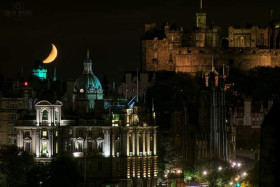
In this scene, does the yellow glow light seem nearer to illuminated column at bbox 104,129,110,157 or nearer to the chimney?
illuminated column at bbox 104,129,110,157

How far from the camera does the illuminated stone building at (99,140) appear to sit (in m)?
83.0

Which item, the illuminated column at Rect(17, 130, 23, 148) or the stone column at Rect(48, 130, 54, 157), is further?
the stone column at Rect(48, 130, 54, 157)

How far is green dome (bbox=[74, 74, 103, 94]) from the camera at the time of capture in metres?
91.5

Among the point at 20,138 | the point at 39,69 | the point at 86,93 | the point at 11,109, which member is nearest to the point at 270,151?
the point at 20,138

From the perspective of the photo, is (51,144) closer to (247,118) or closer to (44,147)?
(44,147)

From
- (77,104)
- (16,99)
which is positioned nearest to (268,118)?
(77,104)

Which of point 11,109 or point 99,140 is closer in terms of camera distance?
point 99,140

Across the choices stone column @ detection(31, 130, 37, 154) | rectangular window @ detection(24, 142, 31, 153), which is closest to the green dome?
stone column @ detection(31, 130, 37, 154)


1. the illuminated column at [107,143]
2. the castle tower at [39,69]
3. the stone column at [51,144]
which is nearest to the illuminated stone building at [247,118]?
the castle tower at [39,69]

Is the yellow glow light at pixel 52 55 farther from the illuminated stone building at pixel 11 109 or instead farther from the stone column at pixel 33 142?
the stone column at pixel 33 142

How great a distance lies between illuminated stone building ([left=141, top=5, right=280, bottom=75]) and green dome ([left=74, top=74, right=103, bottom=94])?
269 ft

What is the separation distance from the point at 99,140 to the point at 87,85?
7752mm

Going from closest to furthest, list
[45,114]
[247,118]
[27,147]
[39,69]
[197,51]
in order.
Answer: [27,147] → [45,114] → [39,69] → [247,118] → [197,51]

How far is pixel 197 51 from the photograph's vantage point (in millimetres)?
179500
